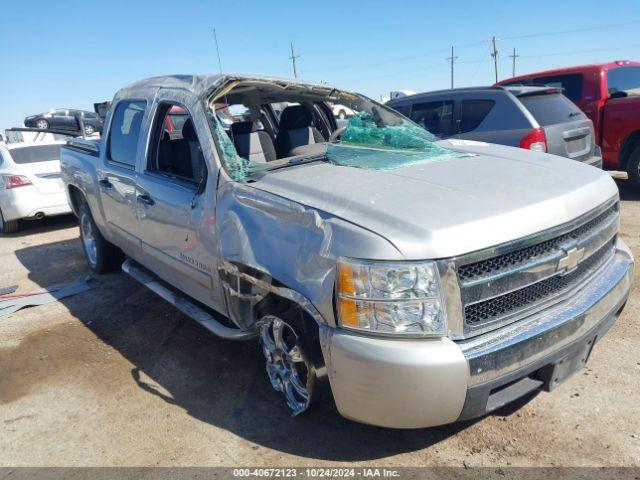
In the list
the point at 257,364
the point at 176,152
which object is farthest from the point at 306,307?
the point at 176,152

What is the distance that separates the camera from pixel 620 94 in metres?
7.61

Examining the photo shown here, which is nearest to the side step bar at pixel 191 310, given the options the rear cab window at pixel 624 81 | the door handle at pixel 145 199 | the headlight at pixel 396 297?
the door handle at pixel 145 199

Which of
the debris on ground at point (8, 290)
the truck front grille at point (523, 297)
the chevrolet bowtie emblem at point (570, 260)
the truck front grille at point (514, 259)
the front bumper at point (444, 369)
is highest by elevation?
the truck front grille at point (514, 259)

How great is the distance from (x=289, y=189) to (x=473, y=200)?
93 cm

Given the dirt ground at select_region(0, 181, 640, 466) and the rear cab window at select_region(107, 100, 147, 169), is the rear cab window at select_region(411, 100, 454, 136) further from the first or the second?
the rear cab window at select_region(107, 100, 147, 169)

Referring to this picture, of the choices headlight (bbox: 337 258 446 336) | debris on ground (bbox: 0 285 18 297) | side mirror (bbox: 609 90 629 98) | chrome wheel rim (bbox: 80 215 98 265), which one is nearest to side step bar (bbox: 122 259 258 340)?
headlight (bbox: 337 258 446 336)

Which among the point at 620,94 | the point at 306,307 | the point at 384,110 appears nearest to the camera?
the point at 306,307

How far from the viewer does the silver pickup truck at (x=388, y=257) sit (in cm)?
213

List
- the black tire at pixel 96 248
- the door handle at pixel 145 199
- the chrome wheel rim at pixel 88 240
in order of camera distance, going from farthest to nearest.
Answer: the chrome wheel rim at pixel 88 240, the black tire at pixel 96 248, the door handle at pixel 145 199

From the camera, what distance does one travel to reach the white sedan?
8094 millimetres

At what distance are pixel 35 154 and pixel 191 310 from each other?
670cm

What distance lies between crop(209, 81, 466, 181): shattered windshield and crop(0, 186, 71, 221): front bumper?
464 cm

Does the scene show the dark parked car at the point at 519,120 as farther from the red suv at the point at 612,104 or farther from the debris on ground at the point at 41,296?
the debris on ground at the point at 41,296

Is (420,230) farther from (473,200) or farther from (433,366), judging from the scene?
(433,366)
